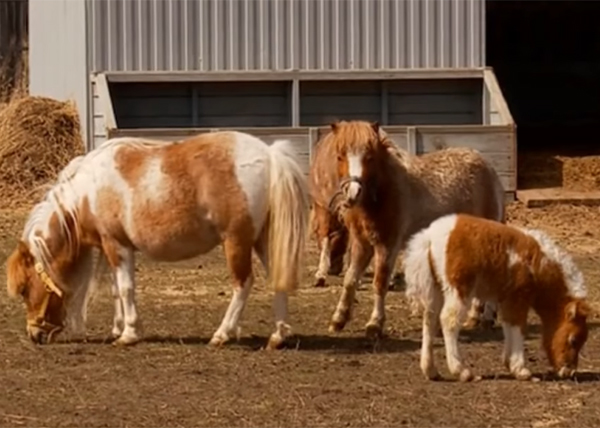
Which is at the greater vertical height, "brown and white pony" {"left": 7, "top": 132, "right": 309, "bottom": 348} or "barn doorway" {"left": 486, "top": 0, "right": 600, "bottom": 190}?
"barn doorway" {"left": 486, "top": 0, "right": 600, "bottom": 190}

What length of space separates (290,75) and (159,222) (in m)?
9.59

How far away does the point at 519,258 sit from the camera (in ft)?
30.4

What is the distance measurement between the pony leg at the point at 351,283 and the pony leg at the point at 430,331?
6.50 ft

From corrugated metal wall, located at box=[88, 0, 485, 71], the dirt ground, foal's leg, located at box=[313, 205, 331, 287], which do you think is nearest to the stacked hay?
corrugated metal wall, located at box=[88, 0, 485, 71]

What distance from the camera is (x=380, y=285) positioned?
1112 cm

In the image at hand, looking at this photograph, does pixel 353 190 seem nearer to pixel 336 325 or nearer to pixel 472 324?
pixel 336 325

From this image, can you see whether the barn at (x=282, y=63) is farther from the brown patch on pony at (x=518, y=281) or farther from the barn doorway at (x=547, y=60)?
the brown patch on pony at (x=518, y=281)

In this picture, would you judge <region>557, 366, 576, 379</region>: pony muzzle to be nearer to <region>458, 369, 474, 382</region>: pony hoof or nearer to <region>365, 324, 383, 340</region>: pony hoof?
<region>458, 369, 474, 382</region>: pony hoof

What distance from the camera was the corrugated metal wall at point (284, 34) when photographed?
65.7ft

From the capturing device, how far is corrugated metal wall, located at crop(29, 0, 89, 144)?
20.5 meters

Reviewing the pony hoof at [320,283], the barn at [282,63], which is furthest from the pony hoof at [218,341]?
the barn at [282,63]

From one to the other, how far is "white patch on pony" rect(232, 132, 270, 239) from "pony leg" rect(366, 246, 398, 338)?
1070 millimetres

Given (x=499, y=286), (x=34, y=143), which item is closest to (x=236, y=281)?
(x=499, y=286)

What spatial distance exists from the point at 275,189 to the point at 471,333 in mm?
1887
